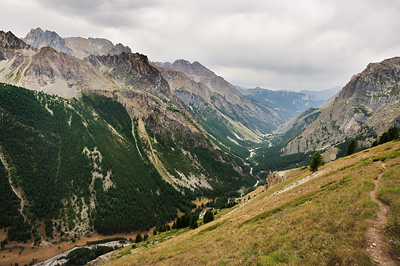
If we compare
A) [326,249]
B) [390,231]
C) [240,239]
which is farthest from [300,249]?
[240,239]

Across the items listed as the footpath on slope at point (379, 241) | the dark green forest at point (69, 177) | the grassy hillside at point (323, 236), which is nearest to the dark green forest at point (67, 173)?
the dark green forest at point (69, 177)

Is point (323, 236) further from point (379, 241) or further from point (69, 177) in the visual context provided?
point (69, 177)

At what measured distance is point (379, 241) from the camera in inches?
532

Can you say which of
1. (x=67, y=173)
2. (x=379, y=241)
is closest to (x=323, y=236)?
(x=379, y=241)

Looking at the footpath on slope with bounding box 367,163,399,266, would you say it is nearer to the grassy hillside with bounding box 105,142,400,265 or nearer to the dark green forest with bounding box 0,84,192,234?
the grassy hillside with bounding box 105,142,400,265

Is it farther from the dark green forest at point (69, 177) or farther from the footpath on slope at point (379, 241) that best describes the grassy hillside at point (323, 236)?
the dark green forest at point (69, 177)

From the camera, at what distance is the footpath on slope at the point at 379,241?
12.0 m

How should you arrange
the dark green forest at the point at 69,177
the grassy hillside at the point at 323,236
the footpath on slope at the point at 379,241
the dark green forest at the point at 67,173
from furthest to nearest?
1. the dark green forest at the point at 67,173
2. the dark green forest at the point at 69,177
3. the grassy hillside at the point at 323,236
4. the footpath on slope at the point at 379,241

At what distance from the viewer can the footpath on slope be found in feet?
39.5

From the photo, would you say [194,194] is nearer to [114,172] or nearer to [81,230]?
[114,172]

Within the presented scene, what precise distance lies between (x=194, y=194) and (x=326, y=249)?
188 meters

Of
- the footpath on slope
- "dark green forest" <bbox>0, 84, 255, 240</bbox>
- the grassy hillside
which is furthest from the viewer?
"dark green forest" <bbox>0, 84, 255, 240</bbox>

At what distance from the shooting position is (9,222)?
10531 cm

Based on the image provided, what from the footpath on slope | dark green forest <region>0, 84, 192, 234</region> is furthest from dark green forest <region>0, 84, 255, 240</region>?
the footpath on slope
